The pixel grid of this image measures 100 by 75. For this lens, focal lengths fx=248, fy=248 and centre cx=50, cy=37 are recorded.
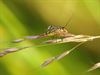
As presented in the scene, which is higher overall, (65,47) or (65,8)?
(65,8)

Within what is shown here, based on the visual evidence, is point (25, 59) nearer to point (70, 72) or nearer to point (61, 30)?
point (70, 72)

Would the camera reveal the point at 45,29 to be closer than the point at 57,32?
No

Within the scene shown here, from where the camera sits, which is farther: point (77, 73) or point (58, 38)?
point (77, 73)

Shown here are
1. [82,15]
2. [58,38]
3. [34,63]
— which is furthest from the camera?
[82,15]

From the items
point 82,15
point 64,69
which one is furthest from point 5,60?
point 82,15

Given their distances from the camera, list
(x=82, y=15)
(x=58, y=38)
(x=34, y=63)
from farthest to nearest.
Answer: (x=82, y=15) < (x=34, y=63) < (x=58, y=38)

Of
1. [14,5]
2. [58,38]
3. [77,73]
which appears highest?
[14,5]

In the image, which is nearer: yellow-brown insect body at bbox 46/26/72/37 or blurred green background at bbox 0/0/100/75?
yellow-brown insect body at bbox 46/26/72/37

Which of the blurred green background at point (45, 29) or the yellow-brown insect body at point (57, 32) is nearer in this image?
the yellow-brown insect body at point (57, 32)
